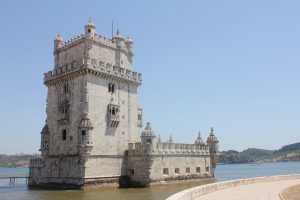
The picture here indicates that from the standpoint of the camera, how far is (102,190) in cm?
4266

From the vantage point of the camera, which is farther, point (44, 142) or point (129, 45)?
point (129, 45)

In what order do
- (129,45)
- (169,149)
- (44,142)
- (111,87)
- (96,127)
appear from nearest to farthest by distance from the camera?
(96,127) → (111,87) → (44,142) → (169,149) → (129,45)

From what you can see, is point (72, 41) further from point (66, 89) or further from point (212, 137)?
point (212, 137)

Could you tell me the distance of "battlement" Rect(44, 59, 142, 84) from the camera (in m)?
46.1

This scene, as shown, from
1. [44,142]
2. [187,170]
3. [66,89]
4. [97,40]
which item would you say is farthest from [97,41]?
[187,170]

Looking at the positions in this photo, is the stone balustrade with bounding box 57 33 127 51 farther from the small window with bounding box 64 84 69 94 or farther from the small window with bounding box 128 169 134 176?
the small window with bounding box 128 169 134 176

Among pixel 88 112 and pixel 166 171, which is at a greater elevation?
pixel 88 112

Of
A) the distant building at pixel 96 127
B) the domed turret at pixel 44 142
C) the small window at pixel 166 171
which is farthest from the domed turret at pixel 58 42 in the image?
the small window at pixel 166 171

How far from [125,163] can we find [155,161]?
4036mm

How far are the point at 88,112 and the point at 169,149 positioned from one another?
1287 cm

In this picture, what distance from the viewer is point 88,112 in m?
44.5

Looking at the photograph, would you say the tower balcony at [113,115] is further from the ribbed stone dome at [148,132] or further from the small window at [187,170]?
the small window at [187,170]

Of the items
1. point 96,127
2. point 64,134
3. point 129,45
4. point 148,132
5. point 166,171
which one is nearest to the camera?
point 96,127

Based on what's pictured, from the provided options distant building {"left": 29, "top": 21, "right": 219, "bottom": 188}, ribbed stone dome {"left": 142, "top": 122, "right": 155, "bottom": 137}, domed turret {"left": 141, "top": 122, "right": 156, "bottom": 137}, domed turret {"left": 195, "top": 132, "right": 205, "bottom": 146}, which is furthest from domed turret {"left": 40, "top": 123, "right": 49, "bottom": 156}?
domed turret {"left": 195, "top": 132, "right": 205, "bottom": 146}
